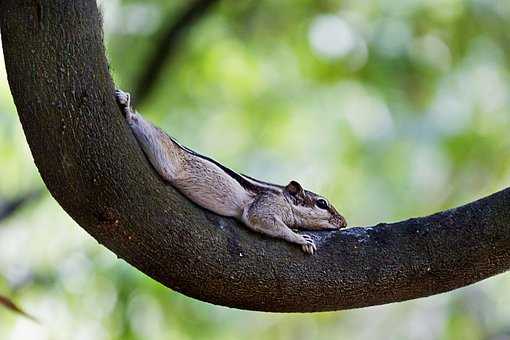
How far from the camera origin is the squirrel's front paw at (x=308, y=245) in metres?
2.19

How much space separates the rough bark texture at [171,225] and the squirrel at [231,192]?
0.28 ft

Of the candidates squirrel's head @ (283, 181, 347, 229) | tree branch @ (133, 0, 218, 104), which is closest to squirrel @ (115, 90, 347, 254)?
squirrel's head @ (283, 181, 347, 229)

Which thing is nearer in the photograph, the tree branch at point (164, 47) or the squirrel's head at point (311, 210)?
the squirrel's head at point (311, 210)

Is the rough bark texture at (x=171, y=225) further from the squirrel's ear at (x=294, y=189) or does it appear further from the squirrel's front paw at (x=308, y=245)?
the squirrel's ear at (x=294, y=189)

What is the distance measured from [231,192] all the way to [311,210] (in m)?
0.48

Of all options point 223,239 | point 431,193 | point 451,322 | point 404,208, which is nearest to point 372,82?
point 404,208

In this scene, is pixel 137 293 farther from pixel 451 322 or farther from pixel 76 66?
pixel 76 66

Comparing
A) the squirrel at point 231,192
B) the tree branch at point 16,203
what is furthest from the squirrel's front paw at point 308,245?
the tree branch at point 16,203

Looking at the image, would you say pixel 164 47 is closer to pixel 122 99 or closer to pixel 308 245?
pixel 308 245

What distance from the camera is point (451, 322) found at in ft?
19.8

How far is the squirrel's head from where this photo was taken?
9.62 feet

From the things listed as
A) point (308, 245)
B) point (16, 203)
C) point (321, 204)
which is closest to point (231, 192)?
point (308, 245)

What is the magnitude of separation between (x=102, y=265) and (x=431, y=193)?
7.14 ft

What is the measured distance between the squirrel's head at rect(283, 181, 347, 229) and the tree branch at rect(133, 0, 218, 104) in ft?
6.34
